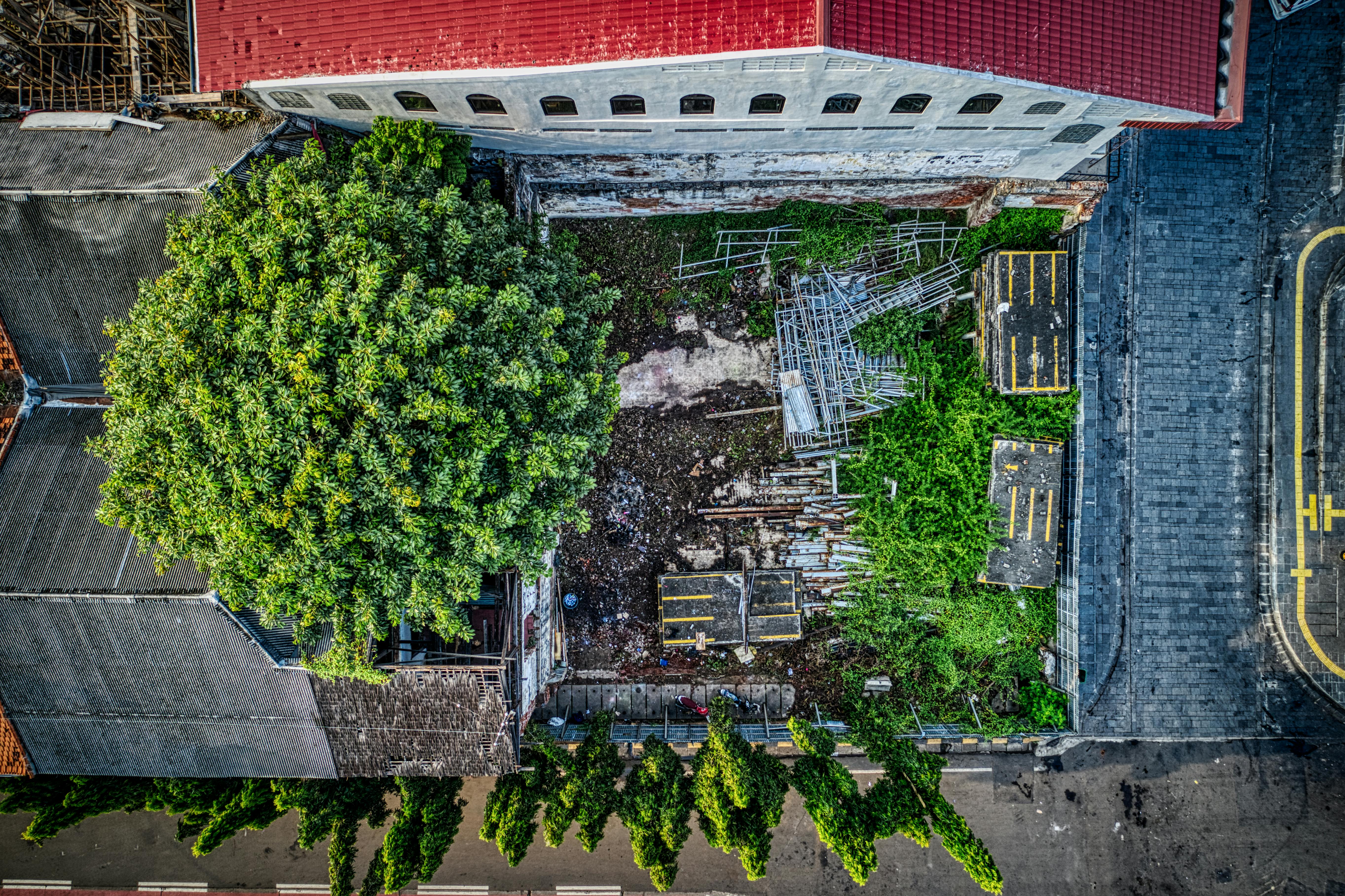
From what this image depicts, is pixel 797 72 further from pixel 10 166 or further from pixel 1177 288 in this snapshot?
pixel 10 166

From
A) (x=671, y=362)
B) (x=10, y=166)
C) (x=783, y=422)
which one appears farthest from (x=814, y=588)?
(x=10, y=166)

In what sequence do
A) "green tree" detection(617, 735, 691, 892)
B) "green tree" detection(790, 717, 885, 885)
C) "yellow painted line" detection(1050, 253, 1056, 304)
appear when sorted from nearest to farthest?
"green tree" detection(790, 717, 885, 885), "green tree" detection(617, 735, 691, 892), "yellow painted line" detection(1050, 253, 1056, 304)

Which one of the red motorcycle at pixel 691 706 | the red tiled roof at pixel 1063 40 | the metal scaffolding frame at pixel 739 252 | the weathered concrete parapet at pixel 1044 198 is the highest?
the red tiled roof at pixel 1063 40

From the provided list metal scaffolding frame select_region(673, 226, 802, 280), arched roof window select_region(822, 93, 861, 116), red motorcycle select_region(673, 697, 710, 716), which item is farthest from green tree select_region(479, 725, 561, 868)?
arched roof window select_region(822, 93, 861, 116)

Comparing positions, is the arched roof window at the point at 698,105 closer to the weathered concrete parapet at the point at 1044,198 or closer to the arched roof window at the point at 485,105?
the arched roof window at the point at 485,105

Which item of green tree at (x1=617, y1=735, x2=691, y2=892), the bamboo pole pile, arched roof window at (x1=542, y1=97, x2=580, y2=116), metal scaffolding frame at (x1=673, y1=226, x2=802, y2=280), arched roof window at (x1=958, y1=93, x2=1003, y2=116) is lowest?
green tree at (x1=617, y1=735, x2=691, y2=892)

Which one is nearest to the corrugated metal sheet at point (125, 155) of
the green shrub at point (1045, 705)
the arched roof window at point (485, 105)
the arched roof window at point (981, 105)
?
the arched roof window at point (485, 105)

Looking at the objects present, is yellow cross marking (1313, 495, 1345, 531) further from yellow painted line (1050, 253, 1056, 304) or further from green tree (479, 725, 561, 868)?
green tree (479, 725, 561, 868)
